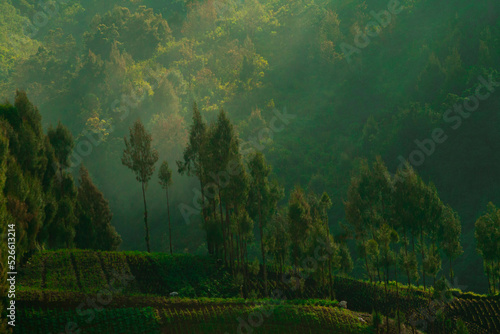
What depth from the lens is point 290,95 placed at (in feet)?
239

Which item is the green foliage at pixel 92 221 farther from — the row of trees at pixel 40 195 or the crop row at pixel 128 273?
the crop row at pixel 128 273

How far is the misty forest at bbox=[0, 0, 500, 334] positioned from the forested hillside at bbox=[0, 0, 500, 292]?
0.29 m

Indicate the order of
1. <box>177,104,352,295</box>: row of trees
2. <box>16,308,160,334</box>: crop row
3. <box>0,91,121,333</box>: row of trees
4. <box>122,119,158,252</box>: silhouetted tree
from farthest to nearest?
<box>122,119,158,252</box>: silhouetted tree < <box>177,104,352,295</box>: row of trees < <box>0,91,121,333</box>: row of trees < <box>16,308,160,334</box>: crop row

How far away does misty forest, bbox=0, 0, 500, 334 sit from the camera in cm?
2198

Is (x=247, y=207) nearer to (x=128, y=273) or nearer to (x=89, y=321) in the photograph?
(x=128, y=273)

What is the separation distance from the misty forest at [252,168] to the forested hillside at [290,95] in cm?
29

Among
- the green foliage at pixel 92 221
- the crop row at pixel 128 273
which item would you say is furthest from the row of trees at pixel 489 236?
the green foliage at pixel 92 221

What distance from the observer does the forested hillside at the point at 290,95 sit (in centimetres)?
5194

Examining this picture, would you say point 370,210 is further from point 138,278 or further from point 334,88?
point 334,88

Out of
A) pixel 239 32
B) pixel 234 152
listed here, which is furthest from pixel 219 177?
pixel 239 32

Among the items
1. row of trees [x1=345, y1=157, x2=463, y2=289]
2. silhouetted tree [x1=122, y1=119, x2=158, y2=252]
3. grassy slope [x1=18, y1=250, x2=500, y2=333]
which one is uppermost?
silhouetted tree [x1=122, y1=119, x2=158, y2=252]

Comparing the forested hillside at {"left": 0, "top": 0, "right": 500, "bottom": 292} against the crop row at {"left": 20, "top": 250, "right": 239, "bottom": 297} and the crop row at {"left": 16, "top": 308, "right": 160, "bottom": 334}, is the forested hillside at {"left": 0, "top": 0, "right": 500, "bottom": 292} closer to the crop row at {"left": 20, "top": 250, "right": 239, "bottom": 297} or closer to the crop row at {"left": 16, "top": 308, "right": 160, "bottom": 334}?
the crop row at {"left": 20, "top": 250, "right": 239, "bottom": 297}

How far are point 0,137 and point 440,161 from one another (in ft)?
153

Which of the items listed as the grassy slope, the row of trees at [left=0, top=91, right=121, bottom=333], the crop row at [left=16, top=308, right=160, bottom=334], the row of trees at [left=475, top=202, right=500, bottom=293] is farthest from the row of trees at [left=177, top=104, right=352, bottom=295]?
the row of trees at [left=0, top=91, right=121, bottom=333]
